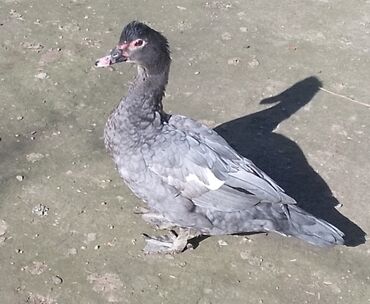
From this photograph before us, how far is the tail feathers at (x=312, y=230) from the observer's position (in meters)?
3.85

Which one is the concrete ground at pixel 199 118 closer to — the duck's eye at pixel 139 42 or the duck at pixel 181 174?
the duck at pixel 181 174

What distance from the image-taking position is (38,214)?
4.10 metres

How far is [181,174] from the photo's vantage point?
12.4 feet

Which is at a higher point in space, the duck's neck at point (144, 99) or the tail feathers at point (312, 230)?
the duck's neck at point (144, 99)

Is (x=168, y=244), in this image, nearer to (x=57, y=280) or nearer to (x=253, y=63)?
(x=57, y=280)

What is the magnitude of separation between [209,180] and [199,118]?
119 cm

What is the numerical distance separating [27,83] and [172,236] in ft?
5.65

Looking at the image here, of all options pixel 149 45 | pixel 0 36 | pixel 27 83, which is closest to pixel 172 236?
pixel 149 45

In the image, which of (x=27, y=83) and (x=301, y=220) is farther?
(x=27, y=83)

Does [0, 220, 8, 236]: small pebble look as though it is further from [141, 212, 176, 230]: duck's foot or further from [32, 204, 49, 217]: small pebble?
[141, 212, 176, 230]: duck's foot

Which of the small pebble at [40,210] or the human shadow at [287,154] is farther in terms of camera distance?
the human shadow at [287,154]

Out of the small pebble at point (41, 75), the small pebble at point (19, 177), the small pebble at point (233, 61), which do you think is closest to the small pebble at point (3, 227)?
the small pebble at point (19, 177)

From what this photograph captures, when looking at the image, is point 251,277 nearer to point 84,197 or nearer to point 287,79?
point 84,197

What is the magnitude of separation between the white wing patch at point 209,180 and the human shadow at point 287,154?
0.76 metres
